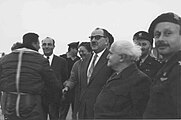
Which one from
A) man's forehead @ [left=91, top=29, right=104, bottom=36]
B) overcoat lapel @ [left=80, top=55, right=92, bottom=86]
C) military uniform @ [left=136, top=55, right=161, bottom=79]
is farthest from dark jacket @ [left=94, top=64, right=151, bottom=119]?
man's forehead @ [left=91, top=29, right=104, bottom=36]

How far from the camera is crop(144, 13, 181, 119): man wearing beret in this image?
9.04 ft

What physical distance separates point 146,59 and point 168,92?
2280 millimetres

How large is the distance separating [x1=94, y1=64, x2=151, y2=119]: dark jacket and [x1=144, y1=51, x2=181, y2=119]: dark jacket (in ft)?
1.76

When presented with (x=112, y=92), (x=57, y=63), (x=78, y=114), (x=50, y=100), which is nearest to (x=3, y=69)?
(x=50, y=100)

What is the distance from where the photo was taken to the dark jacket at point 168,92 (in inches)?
107

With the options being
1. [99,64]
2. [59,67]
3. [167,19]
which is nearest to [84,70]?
[99,64]

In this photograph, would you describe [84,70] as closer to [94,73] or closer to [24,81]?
[94,73]

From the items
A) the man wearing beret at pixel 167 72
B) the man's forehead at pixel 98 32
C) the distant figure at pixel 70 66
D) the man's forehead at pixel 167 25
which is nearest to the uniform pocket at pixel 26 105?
the man's forehead at pixel 98 32

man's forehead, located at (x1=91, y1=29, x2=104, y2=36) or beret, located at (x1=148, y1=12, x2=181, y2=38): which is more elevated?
beret, located at (x1=148, y1=12, x2=181, y2=38)

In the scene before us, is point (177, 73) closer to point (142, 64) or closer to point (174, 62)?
point (174, 62)

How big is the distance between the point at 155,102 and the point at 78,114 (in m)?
2.25

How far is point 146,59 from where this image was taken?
5.04 m

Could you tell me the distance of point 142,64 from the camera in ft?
16.4

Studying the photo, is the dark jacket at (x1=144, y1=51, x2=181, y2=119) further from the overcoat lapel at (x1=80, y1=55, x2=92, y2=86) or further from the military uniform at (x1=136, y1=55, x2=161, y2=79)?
the overcoat lapel at (x1=80, y1=55, x2=92, y2=86)
